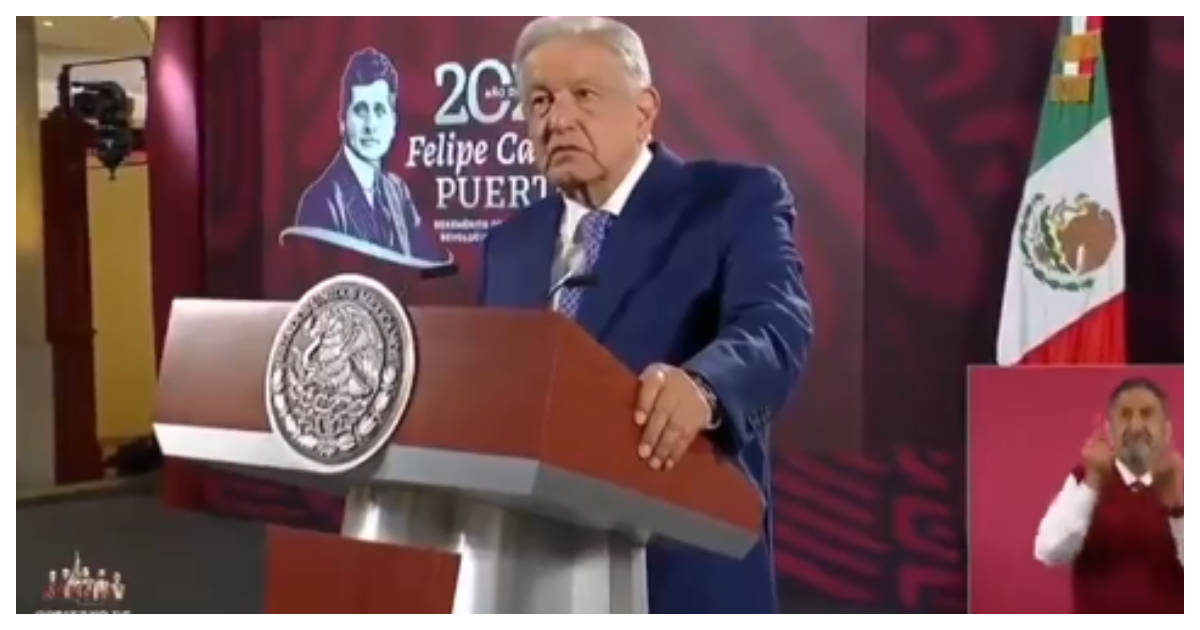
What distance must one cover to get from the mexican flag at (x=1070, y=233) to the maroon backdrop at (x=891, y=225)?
85 mm

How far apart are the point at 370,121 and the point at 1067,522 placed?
6.38ft

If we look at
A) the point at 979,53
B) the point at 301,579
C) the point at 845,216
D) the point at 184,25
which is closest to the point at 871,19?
the point at 979,53

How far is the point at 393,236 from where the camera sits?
3.50 metres

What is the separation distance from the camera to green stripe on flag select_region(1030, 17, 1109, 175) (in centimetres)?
292

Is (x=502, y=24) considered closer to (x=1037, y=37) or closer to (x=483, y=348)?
(x=1037, y=37)

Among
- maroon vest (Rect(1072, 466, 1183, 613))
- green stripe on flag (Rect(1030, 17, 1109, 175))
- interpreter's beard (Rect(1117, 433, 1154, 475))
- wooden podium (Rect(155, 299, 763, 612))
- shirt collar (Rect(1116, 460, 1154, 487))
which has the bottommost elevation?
maroon vest (Rect(1072, 466, 1183, 613))

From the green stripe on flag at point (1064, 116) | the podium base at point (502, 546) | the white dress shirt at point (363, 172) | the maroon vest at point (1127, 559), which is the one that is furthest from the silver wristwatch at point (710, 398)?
the white dress shirt at point (363, 172)

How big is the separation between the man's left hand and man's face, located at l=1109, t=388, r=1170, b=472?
213 cm

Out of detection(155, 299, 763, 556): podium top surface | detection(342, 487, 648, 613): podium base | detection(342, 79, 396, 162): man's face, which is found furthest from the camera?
detection(342, 79, 396, 162): man's face

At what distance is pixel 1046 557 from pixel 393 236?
5.54ft

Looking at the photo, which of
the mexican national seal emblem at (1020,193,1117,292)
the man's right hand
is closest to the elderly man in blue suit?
the man's right hand

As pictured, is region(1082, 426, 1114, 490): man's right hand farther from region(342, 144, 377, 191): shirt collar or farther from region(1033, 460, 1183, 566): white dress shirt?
region(342, 144, 377, 191): shirt collar

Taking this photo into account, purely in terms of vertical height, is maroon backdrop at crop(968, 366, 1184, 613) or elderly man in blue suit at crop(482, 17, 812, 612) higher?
elderly man in blue suit at crop(482, 17, 812, 612)

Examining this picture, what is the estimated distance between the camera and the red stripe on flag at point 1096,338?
2900mm
